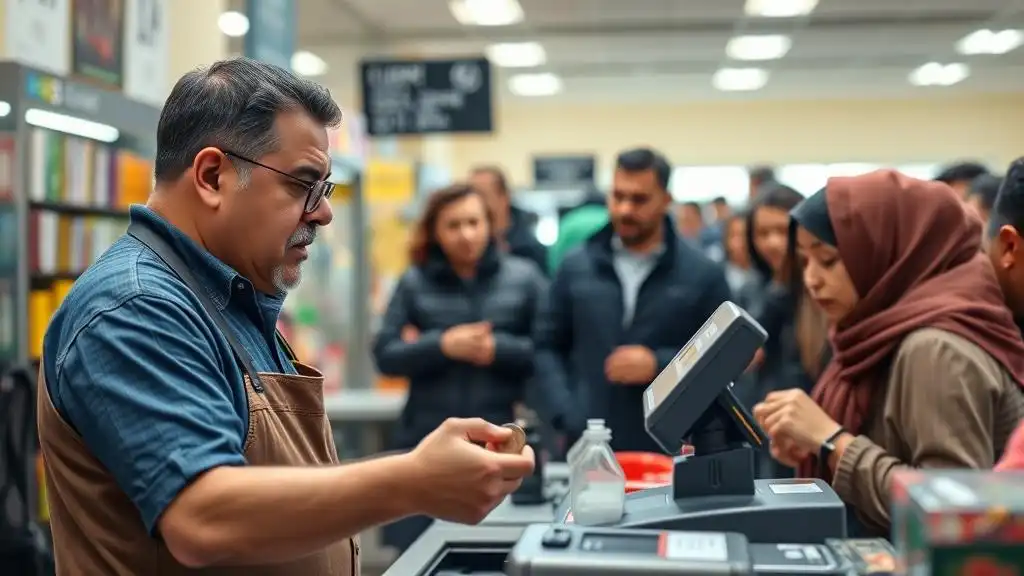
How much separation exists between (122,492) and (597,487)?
0.63 meters

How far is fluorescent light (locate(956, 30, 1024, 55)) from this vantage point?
1016 cm

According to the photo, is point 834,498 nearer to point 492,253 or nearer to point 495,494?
point 495,494

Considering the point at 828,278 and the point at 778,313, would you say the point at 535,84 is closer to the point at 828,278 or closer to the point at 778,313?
the point at 778,313

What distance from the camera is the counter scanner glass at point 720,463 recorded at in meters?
1.33

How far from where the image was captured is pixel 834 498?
137 centimetres

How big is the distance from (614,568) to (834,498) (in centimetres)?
41

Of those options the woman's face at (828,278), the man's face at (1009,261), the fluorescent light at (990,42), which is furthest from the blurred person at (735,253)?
the fluorescent light at (990,42)

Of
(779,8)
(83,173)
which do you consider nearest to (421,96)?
(83,173)

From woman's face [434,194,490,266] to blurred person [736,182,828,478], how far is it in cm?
104

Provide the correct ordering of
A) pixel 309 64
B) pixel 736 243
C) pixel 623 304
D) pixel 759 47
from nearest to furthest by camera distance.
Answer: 1. pixel 623 304
2. pixel 736 243
3. pixel 759 47
4. pixel 309 64

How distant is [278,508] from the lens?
3.70ft

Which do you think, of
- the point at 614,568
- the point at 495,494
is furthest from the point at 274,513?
the point at 614,568

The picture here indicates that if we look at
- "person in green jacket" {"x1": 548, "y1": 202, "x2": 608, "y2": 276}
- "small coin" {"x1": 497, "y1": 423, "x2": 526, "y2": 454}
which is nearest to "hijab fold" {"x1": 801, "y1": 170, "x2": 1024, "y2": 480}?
"small coin" {"x1": 497, "y1": 423, "x2": 526, "y2": 454}

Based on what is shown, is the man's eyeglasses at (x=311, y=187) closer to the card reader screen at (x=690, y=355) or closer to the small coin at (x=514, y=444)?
the small coin at (x=514, y=444)
